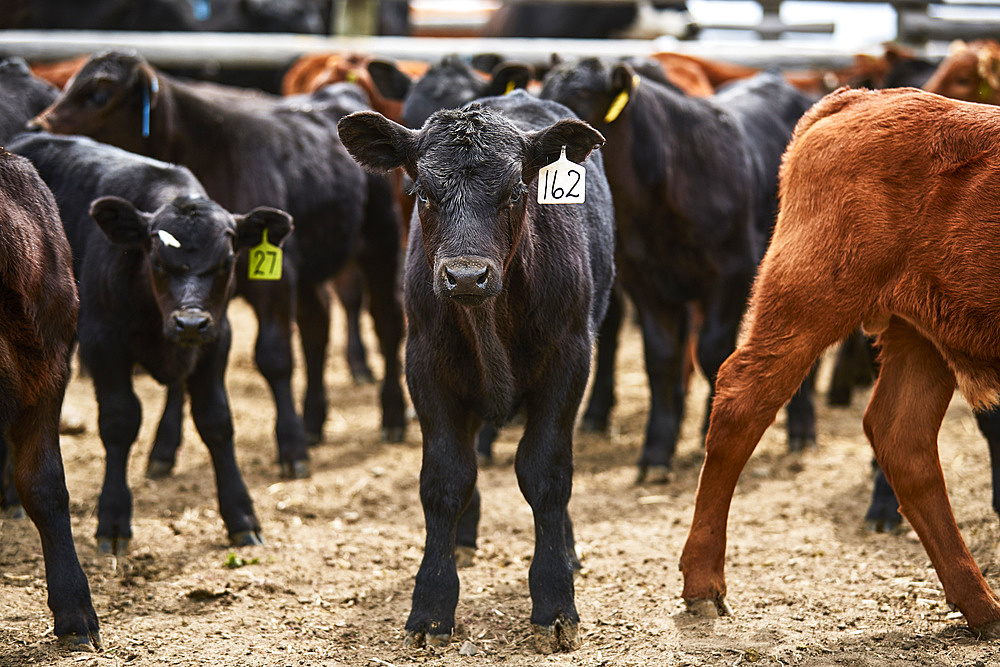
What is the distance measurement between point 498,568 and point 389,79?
13.1 feet

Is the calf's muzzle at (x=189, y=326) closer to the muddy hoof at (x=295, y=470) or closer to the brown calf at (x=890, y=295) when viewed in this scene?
the muddy hoof at (x=295, y=470)

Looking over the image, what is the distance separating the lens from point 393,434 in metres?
7.37

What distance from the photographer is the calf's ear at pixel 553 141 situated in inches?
156

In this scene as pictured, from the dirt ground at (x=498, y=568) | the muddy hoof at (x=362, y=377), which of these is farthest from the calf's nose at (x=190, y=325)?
the muddy hoof at (x=362, y=377)

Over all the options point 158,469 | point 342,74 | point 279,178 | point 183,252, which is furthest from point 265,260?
point 342,74

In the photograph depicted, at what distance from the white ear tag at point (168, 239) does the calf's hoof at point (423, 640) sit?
6.56 ft

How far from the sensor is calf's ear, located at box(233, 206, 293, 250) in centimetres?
514

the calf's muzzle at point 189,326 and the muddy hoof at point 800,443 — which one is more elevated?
the calf's muzzle at point 189,326

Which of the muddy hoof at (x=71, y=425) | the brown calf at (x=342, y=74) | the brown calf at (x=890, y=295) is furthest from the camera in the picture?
the brown calf at (x=342, y=74)

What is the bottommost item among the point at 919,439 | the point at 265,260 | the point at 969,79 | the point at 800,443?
the point at 800,443

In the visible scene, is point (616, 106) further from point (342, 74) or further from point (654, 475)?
point (342, 74)

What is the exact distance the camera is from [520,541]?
17.3ft

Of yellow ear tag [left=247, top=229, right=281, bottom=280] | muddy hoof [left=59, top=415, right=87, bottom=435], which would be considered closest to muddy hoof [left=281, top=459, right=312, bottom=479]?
muddy hoof [left=59, top=415, right=87, bottom=435]

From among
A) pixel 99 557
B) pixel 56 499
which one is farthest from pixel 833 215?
pixel 99 557
